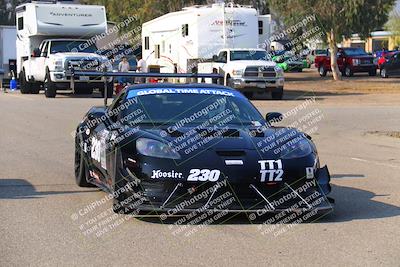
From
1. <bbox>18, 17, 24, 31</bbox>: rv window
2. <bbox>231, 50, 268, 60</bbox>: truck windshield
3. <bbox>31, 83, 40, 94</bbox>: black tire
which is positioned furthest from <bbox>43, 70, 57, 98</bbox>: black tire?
<bbox>231, 50, 268, 60</bbox>: truck windshield

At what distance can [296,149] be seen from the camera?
752cm

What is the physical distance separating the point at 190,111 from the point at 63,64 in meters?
19.0

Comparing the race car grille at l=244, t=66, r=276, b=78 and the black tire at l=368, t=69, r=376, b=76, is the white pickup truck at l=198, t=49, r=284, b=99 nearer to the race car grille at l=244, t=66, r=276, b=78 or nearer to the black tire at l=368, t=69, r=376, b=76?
the race car grille at l=244, t=66, r=276, b=78

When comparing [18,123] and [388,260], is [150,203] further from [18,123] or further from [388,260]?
[18,123]

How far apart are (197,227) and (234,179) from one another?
1.97 ft

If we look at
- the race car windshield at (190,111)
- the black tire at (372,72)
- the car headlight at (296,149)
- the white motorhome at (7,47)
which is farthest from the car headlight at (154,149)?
the black tire at (372,72)

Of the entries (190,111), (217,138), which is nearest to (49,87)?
(190,111)

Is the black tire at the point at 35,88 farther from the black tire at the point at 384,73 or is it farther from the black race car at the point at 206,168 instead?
the black tire at the point at 384,73

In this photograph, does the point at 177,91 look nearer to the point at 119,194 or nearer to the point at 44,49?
the point at 119,194

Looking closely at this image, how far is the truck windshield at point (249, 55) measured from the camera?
1137 inches

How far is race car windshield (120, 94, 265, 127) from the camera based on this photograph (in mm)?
8219

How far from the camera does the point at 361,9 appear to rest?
41.6m

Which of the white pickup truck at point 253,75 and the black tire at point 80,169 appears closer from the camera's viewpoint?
the black tire at point 80,169

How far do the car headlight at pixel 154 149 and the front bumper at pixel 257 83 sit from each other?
2017 centimetres
